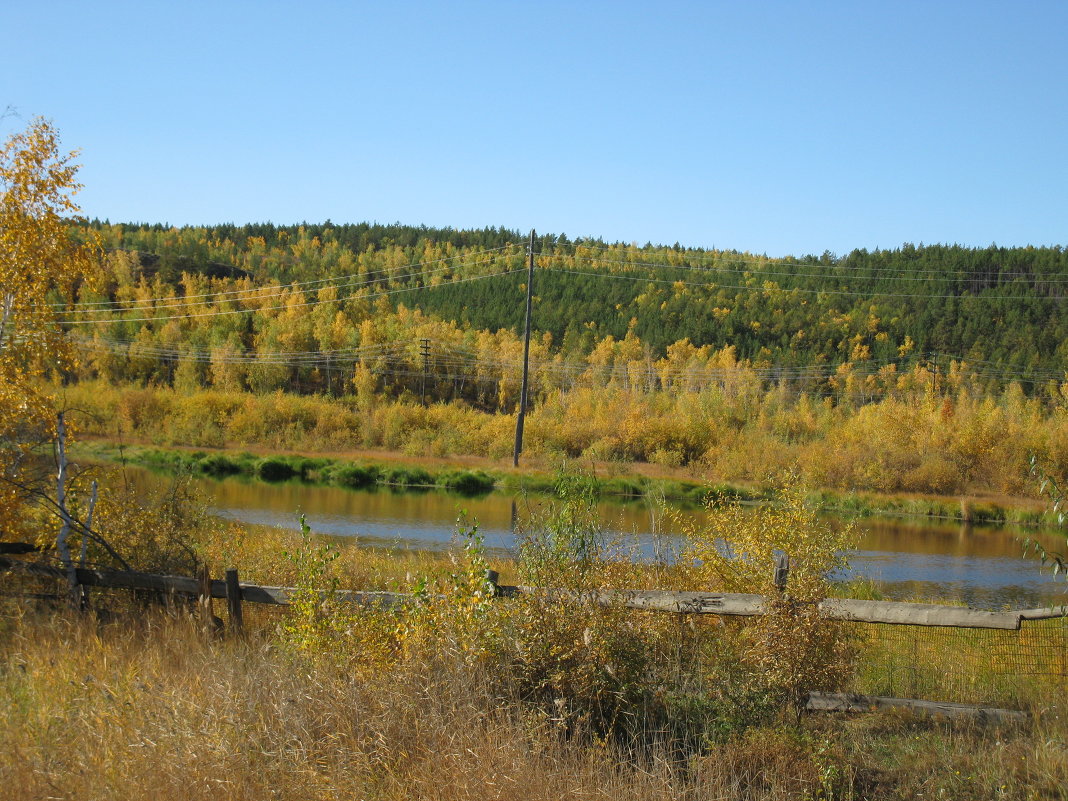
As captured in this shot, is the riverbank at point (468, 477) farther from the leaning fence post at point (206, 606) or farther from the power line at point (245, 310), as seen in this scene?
the power line at point (245, 310)

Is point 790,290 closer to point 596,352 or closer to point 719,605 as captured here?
point 596,352

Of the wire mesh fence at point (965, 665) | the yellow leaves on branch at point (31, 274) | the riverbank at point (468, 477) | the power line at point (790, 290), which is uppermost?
the power line at point (790, 290)

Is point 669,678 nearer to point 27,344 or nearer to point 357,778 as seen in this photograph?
point 357,778

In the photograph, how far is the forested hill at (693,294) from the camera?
299ft

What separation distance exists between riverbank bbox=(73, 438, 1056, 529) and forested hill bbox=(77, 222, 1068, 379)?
42291mm

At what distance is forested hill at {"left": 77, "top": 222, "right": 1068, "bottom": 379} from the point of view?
91062mm

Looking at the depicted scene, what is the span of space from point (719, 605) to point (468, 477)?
3627 cm

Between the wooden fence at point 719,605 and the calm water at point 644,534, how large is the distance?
305 inches

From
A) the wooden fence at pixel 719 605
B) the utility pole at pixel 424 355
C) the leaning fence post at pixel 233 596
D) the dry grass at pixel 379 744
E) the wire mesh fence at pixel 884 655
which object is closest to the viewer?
the dry grass at pixel 379 744

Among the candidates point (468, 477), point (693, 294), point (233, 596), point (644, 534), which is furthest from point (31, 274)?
point (693, 294)

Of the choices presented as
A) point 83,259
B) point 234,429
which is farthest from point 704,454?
point 83,259

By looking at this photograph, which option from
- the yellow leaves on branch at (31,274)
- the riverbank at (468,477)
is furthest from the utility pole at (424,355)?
the yellow leaves on branch at (31,274)

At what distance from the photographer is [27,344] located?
403 inches

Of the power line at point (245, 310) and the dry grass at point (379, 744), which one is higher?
the power line at point (245, 310)
